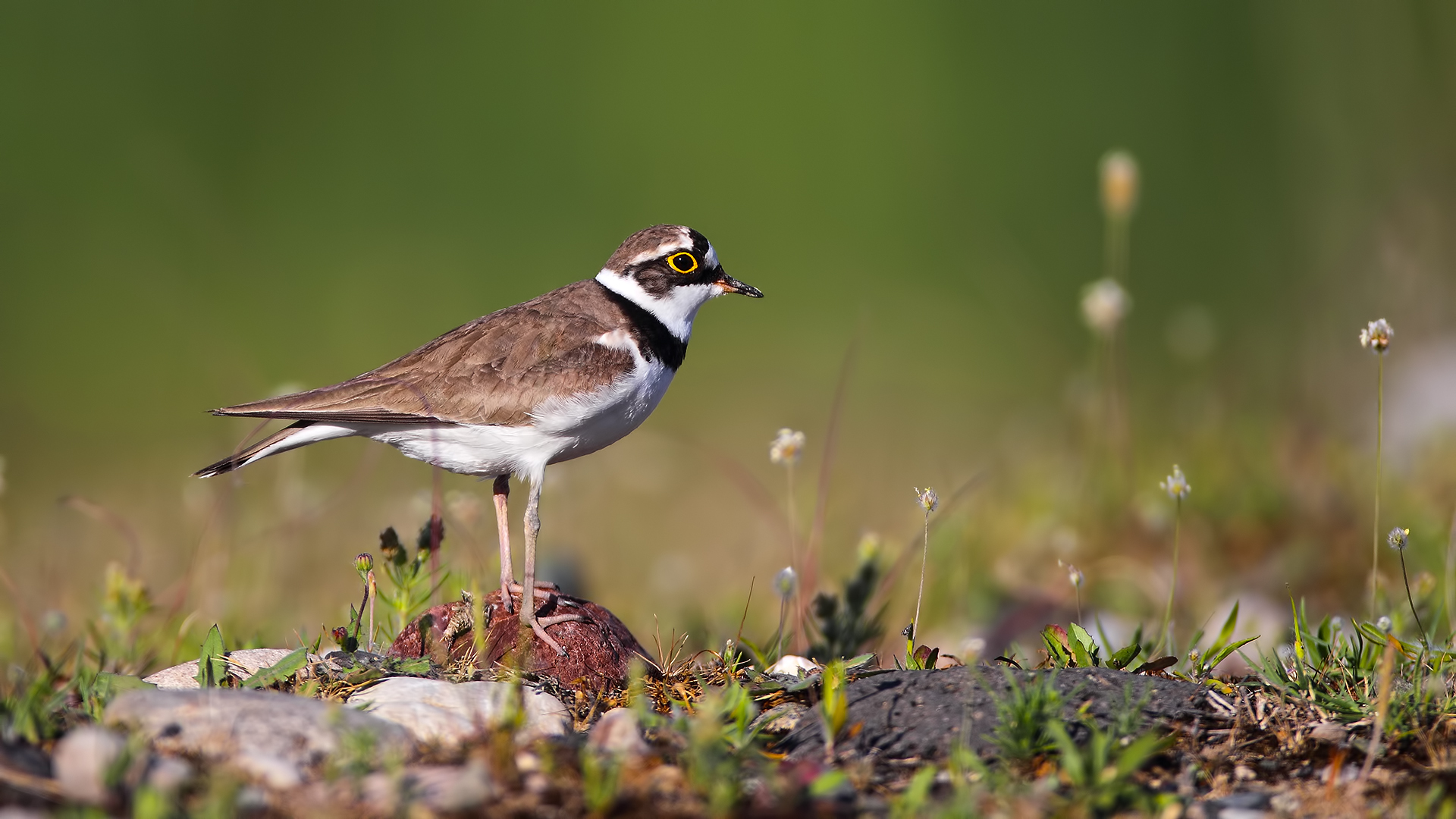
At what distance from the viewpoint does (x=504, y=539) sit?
518 cm

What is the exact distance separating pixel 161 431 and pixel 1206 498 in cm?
1147

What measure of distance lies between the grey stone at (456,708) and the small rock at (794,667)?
75 cm

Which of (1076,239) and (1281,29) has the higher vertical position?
(1281,29)

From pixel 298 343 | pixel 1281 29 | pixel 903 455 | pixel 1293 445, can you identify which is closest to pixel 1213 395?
pixel 1293 445

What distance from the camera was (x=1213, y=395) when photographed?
8.22m

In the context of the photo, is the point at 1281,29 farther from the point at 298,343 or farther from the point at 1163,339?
the point at 298,343

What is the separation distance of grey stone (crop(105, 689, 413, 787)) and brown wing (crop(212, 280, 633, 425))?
171cm

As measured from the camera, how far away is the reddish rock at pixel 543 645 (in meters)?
4.34

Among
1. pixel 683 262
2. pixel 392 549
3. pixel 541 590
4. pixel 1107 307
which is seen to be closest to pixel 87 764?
pixel 392 549

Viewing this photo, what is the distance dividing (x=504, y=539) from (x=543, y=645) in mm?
856

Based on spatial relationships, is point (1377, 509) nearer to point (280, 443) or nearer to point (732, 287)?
point (732, 287)

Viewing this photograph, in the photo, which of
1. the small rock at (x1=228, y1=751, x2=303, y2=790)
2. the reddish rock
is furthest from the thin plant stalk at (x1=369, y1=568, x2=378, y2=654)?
the small rock at (x1=228, y1=751, x2=303, y2=790)

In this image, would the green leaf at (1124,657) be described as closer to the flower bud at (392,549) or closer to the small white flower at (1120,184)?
the flower bud at (392,549)

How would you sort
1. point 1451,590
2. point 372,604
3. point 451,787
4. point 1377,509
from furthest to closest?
point 1451,590, point 372,604, point 1377,509, point 451,787
